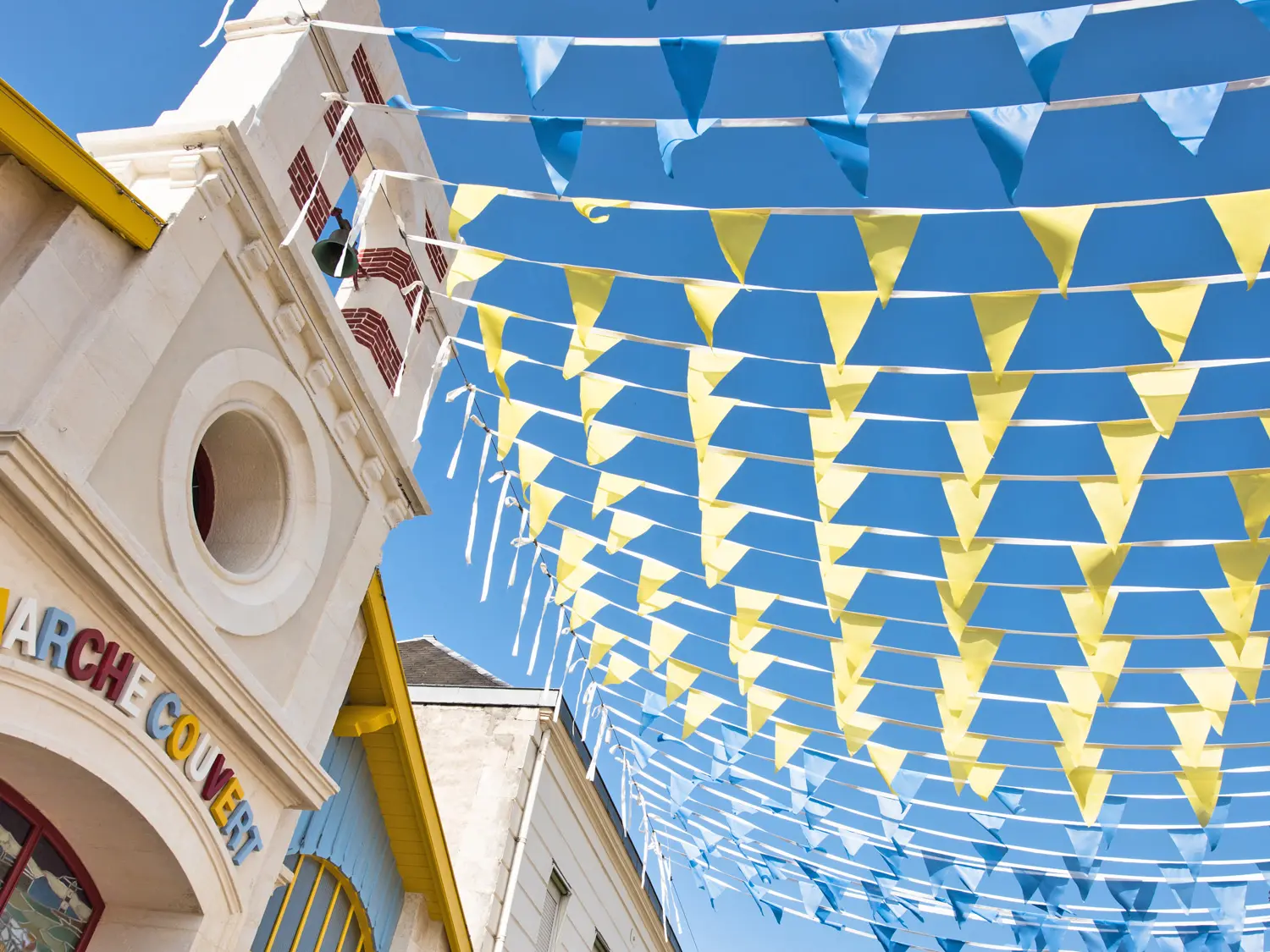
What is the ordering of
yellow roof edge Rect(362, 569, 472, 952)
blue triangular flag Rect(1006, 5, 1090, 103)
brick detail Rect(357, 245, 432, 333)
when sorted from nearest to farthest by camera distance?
blue triangular flag Rect(1006, 5, 1090, 103) → yellow roof edge Rect(362, 569, 472, 952) → brick detail Rect(357, 245, 432, 333)

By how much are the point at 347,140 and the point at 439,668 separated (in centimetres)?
956

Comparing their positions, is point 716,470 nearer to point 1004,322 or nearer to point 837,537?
→ point 837,537

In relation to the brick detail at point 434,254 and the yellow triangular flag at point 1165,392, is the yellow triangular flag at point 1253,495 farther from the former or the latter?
the brick detail at point 434,254

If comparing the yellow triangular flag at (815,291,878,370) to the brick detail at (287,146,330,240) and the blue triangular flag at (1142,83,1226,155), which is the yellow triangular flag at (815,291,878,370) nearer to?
the blue triangular flag at (1142,83,1226,155)

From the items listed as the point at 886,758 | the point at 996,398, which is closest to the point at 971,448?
the point at 996,398

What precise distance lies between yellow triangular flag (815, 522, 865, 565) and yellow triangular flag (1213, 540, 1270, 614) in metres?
2.10

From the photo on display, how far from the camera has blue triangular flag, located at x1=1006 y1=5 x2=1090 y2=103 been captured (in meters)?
3.48

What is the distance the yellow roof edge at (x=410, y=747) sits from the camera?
7.59 m

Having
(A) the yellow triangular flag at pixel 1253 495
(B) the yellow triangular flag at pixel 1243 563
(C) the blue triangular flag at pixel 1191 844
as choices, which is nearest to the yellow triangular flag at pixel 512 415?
(A) the yellow triangular flag at pixel 1253 495

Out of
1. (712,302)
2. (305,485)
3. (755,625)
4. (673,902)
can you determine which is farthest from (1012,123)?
(673,902)

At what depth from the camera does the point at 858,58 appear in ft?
12.4

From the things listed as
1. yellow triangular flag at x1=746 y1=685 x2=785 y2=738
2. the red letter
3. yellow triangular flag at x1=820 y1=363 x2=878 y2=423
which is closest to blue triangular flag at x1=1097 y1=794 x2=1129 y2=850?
yellow triangular flag at x1=746 y1=685 x2=785 y2=738

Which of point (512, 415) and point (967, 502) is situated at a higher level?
point (512, 415)

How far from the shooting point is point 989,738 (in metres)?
7.76
